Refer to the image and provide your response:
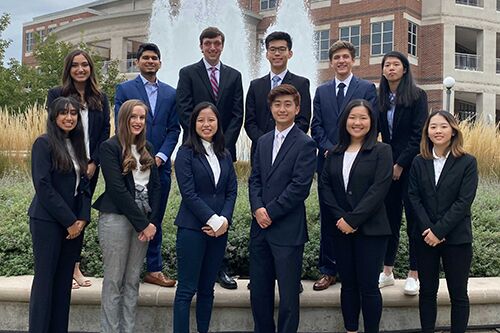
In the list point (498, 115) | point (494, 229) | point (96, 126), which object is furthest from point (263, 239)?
point (498, 115)

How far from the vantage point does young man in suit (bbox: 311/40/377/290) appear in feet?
15.8

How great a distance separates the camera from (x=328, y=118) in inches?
191

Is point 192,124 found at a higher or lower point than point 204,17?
lower

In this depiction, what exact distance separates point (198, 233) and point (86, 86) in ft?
5.36

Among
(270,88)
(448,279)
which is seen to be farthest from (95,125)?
(448,279)

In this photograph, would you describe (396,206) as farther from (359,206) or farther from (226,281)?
(226,281)

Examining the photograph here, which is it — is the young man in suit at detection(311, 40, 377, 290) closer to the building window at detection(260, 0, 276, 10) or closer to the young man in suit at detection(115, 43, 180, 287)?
the young man in suit at detection(115, 43, 180, 287)

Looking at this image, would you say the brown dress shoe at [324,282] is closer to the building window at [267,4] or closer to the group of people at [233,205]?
the group of people at [233,205]

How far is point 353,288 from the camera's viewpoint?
165 inches

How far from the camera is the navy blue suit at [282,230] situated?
404cm

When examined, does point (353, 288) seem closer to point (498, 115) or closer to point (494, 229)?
point (494, 229)

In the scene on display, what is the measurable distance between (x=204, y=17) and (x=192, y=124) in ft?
80.7

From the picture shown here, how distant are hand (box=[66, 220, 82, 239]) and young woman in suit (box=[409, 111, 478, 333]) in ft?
8.58

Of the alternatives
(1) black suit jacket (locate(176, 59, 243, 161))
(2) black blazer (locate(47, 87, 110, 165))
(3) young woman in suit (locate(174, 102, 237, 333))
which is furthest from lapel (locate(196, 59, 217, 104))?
(2) black blazer (locate(47, 87, 110, 165))
